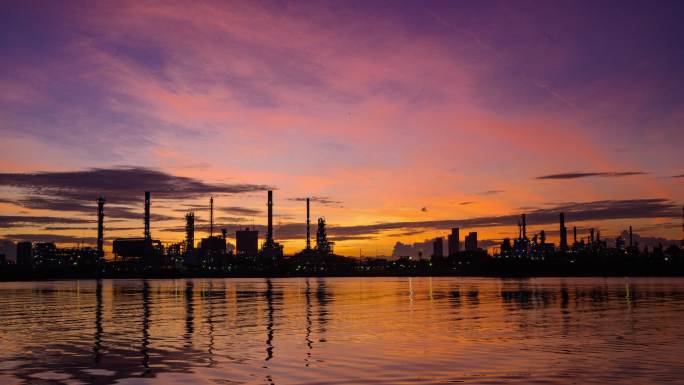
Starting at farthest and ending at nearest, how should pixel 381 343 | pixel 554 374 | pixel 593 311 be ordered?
pixel 593 311, pixel 381 343, pixel 554 374

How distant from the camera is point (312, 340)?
3672 centimetres

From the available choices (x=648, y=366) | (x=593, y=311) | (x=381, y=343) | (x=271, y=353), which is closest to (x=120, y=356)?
(x=271, y=353)

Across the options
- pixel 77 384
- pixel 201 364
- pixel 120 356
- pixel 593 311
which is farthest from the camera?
pixel 593 311

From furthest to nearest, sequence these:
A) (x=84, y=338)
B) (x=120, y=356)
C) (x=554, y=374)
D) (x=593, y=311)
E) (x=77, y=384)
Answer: (x=593, y=311) → (x=84, y=338) → (x=120, y=356) → (x=554, y=374) → (x=77, y=384)

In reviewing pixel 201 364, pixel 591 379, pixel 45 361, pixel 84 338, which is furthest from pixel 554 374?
pixel 84 338

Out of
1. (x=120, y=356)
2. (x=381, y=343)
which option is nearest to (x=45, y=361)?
(x=120, y=356)

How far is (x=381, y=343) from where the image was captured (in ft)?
115

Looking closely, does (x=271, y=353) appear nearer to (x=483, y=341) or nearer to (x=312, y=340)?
(x=312, y=340)

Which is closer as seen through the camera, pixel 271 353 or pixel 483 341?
pixel 271 353

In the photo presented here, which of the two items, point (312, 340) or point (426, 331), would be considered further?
point (426, 331)

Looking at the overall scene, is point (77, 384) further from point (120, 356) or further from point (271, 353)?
point (271, 353)

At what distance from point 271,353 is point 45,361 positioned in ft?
33.0

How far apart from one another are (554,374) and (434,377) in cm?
462

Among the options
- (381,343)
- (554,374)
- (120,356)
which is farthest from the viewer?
(381,343)
